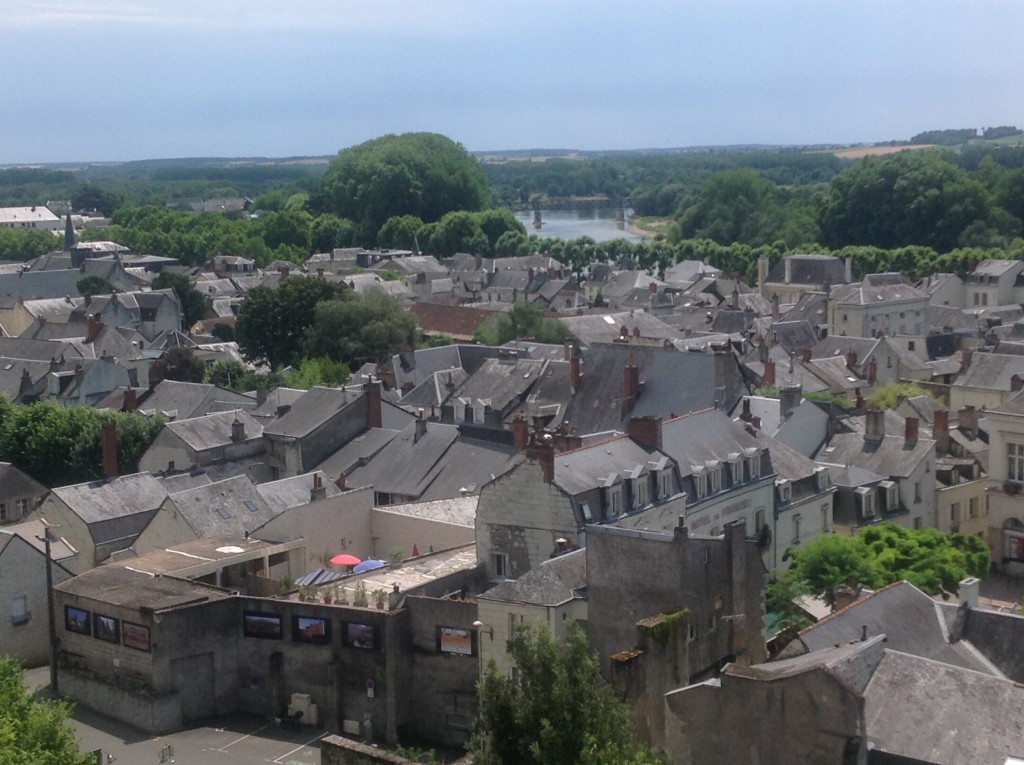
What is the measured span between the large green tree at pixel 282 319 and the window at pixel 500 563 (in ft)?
130

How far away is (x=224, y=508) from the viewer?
38062 mm

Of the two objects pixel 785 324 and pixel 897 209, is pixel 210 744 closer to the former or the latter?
pixel 785 324

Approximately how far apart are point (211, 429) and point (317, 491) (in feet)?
32.5

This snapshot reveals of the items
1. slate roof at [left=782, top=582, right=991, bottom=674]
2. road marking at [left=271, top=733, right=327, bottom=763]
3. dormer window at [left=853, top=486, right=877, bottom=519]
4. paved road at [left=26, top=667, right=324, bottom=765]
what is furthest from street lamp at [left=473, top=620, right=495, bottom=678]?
dormer window at [left=853, top=486, right=877, bottom=519]

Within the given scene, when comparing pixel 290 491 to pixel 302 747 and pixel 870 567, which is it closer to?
pixel 302 747

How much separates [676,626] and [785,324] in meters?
50.0

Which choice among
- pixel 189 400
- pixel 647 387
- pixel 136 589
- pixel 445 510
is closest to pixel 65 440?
pixel 189 400

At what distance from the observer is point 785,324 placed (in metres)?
71.4

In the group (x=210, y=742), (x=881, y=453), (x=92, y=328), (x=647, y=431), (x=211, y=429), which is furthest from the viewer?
(x=92, y=328)

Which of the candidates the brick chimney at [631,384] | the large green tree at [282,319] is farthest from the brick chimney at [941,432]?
the large green tree at [282,319]

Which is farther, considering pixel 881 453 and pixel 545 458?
pixel 881 453

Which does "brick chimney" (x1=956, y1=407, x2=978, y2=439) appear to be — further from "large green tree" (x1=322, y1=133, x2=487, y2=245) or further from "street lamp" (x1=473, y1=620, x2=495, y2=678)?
"large green tree" (x1=322, y1=133, x2=487, y2=245)

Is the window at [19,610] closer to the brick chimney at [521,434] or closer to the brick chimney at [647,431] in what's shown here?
the brick chimney at [521,434]

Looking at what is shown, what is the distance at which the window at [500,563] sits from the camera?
31.7m
